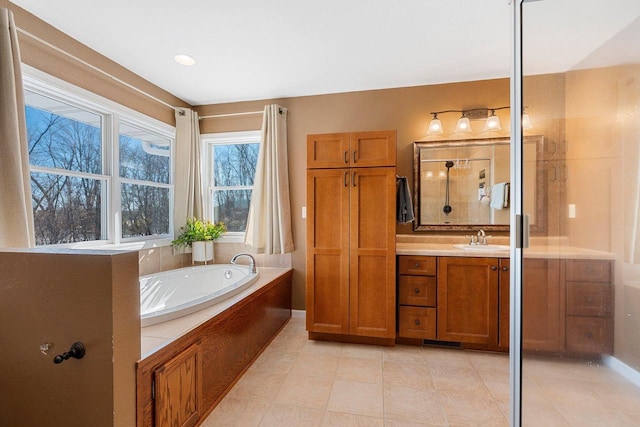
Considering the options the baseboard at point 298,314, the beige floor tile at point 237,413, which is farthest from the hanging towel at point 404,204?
the beige floor tile at point 237,413

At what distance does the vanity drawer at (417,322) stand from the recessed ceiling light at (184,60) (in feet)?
9.11

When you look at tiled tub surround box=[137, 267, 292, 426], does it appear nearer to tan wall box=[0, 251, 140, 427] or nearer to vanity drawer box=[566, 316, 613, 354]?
tan wall box=[0, 251, 140, 427]

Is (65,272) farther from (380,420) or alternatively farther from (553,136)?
(553,136)

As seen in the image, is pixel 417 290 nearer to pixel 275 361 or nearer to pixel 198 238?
pixel 275 361

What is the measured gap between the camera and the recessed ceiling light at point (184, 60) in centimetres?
228

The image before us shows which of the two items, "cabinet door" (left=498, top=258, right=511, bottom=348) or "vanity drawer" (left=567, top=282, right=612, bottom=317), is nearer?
"vanity drawer" (left=567, top=282, right=612, bottom=317)

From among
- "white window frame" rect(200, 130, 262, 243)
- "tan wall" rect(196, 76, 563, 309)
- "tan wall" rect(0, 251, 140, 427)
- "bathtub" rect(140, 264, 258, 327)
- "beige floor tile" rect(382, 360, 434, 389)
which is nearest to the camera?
"tan wall" rect(0, 251, 140, 427)

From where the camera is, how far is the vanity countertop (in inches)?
46.0

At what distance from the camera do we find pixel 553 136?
1.18 m

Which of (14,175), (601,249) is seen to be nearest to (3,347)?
(14,175)

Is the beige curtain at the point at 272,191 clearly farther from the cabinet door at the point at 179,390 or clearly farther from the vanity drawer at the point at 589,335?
the vanity drawer at the point at 589,335

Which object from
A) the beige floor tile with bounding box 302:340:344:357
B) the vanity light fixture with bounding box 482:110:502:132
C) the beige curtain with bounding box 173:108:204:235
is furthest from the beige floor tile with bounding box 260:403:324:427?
the vanity light fixture with bounding box 482:110:502:132

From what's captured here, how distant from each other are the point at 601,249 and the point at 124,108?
344cm

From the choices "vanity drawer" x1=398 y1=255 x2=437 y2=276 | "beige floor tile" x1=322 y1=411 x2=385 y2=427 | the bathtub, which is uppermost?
"vanity drawer" x1=398 y1=255 x2=437 y2=276
